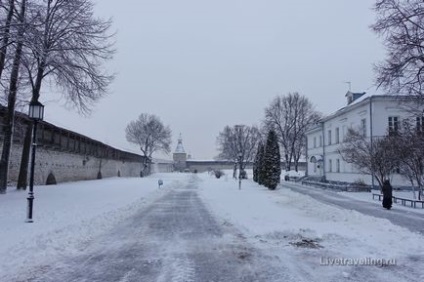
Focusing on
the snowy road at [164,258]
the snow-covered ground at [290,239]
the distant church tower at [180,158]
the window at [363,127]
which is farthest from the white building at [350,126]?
the distant church tower at [180,158]

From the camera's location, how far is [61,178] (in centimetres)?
3962

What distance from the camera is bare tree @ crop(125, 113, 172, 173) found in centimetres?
9406

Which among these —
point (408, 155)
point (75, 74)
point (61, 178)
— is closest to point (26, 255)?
point (75, 74)

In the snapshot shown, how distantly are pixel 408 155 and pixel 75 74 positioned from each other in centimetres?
1923

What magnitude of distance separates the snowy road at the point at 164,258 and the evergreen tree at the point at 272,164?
25056 mm

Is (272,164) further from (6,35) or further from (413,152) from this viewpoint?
(6,35)

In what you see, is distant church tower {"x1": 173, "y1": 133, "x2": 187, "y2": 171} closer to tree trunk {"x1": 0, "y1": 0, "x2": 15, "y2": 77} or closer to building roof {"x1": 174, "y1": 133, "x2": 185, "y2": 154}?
building roof {"x1": 174, "y1": 133, "x2": 185, "y2": 154}

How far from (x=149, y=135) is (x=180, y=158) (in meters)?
64.1

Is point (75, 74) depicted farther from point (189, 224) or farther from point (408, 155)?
point (408, 155)

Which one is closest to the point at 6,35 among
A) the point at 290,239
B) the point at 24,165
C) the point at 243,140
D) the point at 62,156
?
the point at 290,239

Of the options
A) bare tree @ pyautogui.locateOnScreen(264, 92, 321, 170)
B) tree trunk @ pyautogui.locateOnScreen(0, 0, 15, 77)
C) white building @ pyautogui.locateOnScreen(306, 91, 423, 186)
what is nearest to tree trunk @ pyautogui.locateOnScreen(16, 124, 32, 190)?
tree trunk @ pyautogui.locateOnScreen(0, 0, 15, 77)

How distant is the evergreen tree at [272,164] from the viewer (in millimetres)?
38594

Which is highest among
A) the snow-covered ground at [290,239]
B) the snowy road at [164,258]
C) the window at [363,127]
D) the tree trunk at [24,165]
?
the window at [363,127]

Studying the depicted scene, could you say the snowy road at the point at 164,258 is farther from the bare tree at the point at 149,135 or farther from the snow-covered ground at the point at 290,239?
the bare tree at the point at 149,135
